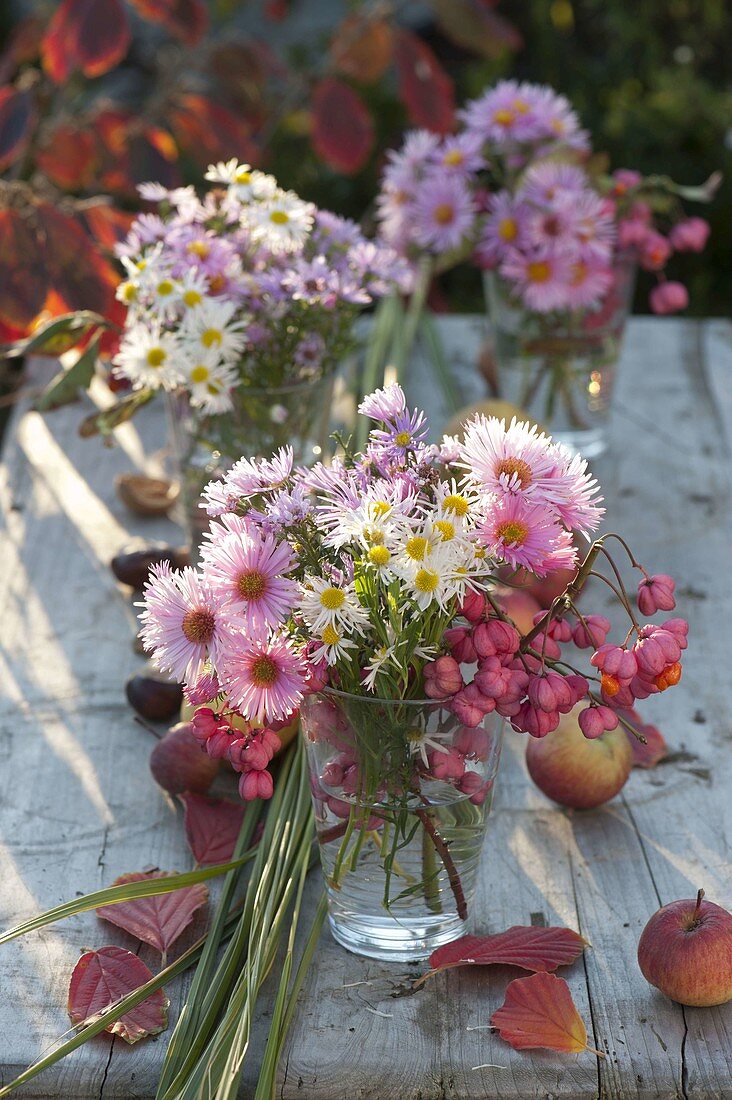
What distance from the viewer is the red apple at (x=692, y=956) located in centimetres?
78

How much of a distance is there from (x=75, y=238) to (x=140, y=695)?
59 centimetres

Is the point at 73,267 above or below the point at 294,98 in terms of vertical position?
above

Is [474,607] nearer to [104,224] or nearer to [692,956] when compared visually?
[692,956]

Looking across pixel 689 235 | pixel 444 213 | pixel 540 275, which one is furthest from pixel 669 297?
pixel 444 213

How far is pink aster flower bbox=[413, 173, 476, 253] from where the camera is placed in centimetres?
139

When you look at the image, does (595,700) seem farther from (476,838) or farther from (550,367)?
(550,367)

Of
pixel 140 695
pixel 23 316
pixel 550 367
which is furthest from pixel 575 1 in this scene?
pixel 140 695

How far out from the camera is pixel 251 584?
2.32ft

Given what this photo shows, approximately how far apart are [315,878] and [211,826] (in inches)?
3.7

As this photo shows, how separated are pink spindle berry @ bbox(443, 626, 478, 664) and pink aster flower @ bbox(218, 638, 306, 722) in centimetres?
9

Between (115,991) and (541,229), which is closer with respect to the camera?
(115,991)

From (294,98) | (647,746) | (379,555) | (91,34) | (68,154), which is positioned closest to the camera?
(379,555)

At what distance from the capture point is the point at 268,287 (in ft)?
3.78

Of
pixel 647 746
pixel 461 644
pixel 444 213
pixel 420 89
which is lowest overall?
pixel 647 746
